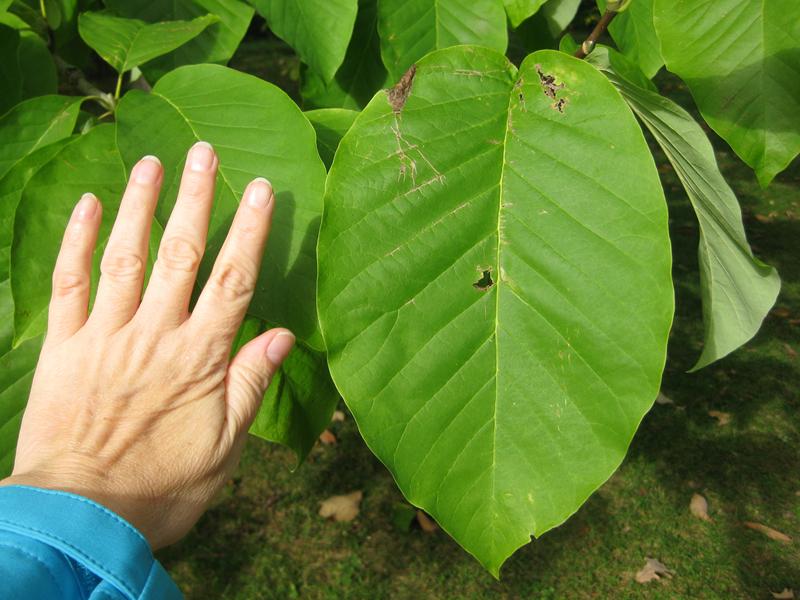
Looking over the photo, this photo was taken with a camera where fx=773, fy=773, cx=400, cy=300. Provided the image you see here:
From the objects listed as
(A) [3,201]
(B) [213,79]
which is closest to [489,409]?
(B) [213,79]

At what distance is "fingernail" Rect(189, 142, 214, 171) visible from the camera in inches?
38.5

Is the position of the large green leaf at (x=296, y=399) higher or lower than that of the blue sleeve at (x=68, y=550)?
lower

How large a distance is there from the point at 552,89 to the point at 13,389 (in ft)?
2.99

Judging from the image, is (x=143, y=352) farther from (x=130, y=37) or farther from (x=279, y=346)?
(x=130, y=37)

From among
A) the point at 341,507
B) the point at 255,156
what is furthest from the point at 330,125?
the point at 341,507

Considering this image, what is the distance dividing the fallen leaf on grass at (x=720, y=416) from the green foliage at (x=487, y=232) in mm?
3146

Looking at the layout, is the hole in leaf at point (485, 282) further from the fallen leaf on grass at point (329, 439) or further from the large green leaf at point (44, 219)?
the fallen leaf on grass at point (329, 439)

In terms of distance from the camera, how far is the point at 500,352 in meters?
0.95

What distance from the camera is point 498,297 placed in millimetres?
966

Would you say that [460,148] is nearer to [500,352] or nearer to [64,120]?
[500,352]

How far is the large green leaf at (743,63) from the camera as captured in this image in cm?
112

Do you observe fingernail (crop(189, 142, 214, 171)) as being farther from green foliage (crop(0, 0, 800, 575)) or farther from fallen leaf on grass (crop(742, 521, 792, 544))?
fallen leaf on grass (crop(742, 521, 792, 544))

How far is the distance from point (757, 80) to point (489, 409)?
642mm

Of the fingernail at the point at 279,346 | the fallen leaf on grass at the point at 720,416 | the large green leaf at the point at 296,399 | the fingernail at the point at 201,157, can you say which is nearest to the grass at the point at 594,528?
the fallen leaf on grass at the point at 720,416
